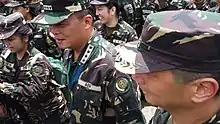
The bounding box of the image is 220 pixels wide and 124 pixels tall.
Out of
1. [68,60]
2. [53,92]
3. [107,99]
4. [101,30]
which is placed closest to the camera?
[107,99]

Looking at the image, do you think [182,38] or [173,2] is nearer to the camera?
[182,38]

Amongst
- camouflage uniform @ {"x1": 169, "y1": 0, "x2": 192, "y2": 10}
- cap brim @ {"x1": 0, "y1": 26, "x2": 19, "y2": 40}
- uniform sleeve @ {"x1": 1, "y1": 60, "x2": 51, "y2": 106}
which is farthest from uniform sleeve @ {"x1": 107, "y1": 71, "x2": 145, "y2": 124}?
camouflage uniform @ {"x1": 169, "y1": 0, "x2": 192, "y2": 10}

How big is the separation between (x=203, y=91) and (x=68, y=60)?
153 cm

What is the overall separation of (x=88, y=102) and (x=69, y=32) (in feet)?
1.42

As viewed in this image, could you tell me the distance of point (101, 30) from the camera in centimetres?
600

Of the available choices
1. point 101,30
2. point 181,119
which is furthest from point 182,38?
point 101,30

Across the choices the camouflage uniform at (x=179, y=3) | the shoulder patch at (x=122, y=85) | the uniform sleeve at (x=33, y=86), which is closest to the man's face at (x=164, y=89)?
the shoulder patch at (x=122, y=85)

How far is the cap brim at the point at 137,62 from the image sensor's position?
1.58 metres

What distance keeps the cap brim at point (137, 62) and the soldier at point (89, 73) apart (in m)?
0.92

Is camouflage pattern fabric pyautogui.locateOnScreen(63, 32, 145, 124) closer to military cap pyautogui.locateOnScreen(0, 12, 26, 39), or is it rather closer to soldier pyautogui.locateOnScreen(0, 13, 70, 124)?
soldier pyautogui.locateOnScreen(0, 13, 70, 124)

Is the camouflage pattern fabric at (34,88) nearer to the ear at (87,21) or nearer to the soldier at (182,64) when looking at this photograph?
the ear at (87,21)

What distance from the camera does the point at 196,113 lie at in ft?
5.34

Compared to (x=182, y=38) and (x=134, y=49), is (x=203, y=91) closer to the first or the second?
(x=182, y=38)

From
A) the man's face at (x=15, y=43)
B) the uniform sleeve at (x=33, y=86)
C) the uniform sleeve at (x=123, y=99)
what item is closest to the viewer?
the uniform sleeve at (x=123, y=99)
